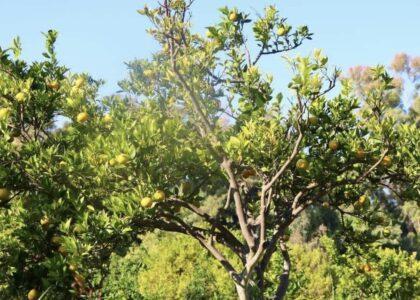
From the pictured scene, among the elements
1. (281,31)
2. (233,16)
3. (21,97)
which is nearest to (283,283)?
(281,31)

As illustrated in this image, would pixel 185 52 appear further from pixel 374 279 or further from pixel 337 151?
pixel 374 279

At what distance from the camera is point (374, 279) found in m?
11.3

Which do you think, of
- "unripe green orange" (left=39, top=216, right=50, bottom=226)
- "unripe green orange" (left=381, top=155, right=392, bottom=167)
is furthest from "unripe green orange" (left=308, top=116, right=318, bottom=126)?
"unripe green orange" (left=39, top=216, right=50, bottom=226)

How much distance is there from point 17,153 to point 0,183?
338mm

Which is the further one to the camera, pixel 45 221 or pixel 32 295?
pixel 32 295

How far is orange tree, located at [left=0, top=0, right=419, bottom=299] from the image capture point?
181 inches

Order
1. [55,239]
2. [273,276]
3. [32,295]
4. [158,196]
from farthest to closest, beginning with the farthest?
[273,276] → [32,295] → [55,239] → [158,196]

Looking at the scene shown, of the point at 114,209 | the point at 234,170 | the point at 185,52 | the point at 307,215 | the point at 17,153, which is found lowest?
the point at 114,209

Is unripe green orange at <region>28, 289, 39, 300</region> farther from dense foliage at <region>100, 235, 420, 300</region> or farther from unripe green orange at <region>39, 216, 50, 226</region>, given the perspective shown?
dense foliage at <region>100, 235, 420, 300</region>

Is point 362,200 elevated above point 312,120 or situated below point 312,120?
below

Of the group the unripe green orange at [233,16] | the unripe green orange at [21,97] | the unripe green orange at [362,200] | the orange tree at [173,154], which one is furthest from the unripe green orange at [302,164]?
the unripe green orange at [21,97]

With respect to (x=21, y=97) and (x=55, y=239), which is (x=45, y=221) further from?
(x=21, y=97)

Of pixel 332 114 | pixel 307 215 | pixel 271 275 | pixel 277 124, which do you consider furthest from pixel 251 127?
pixel 307 215

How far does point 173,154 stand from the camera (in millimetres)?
4848
